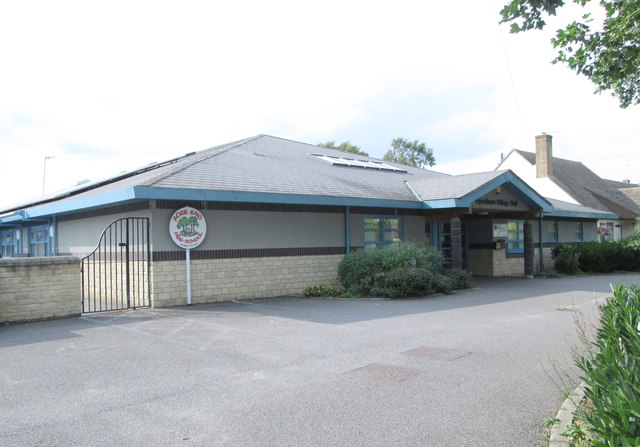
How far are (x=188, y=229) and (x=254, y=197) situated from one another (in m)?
1.80

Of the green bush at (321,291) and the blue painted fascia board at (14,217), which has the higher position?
the blue painted fascia board at (14,217)

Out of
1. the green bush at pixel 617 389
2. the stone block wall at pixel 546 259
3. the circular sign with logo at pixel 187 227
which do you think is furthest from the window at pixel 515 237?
the green bush at pixel 617 389

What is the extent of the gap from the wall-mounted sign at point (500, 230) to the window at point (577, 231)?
6.25 m

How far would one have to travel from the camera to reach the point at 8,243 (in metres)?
24.1

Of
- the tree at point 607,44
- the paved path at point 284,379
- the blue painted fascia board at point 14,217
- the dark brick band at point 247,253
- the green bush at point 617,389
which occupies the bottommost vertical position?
the paved path at point 284,379

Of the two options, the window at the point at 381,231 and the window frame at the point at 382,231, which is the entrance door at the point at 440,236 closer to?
the window frame at the point at 382,231

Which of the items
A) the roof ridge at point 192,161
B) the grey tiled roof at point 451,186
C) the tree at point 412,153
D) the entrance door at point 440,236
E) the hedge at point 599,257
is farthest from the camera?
the tree at point 412,153

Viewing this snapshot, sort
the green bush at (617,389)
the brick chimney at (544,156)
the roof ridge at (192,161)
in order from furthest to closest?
the brick chimney at (544,156) → the roof ridge at (192,161) → the green bush at (617,389)

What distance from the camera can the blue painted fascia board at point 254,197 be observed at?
37.8 feet

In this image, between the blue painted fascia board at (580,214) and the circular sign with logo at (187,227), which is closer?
the circular sign with logo at (187,227)

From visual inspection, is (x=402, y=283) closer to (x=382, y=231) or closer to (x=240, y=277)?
(x=382, y=231)

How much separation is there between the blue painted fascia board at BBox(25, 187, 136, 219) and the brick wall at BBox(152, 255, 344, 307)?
1.79m

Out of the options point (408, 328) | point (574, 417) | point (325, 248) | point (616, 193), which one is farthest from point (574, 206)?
point (574, 417)

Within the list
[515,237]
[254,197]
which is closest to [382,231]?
[254,197]
